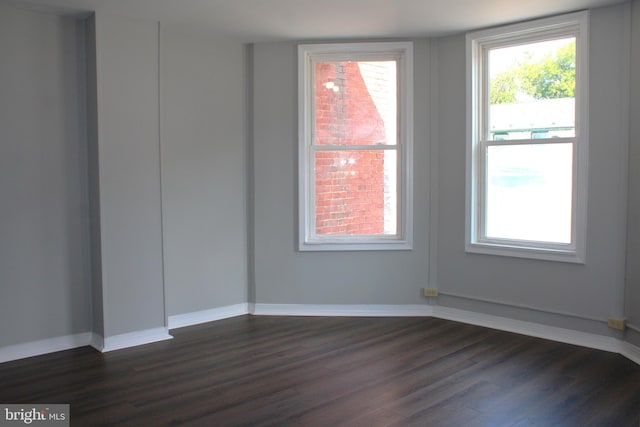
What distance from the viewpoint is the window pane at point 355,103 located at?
531cm

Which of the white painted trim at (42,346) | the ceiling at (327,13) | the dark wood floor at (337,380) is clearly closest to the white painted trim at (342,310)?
the dark wood floor at (337,380)

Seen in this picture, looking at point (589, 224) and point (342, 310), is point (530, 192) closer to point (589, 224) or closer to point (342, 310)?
point (589, 224)

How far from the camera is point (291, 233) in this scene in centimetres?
537

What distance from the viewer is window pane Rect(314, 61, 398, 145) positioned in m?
5.31

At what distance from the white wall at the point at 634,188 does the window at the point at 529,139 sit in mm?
325

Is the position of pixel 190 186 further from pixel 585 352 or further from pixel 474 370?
pixel 585 352

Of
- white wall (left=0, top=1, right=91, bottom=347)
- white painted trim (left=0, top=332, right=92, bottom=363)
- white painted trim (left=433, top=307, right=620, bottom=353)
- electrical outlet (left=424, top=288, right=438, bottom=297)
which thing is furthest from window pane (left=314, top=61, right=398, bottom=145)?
white painted trim (left=0, top=332, right=92, bottom=363)

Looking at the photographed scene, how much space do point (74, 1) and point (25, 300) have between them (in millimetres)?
2167

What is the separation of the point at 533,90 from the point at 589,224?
46.7 inches

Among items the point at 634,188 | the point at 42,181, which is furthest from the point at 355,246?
the point at 42,181
